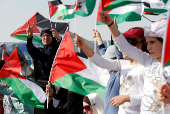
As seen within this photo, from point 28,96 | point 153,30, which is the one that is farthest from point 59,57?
point 153,30

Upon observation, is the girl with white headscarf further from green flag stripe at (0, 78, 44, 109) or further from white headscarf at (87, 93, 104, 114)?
green flag stripe at (0, 78, 44, 109)

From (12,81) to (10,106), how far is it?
74 cm

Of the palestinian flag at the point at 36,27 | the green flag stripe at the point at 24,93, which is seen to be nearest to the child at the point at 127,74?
the green flag stripe at the point at 24,93

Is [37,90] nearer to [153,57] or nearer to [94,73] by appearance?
[94,73]

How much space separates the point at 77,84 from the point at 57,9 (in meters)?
2.04

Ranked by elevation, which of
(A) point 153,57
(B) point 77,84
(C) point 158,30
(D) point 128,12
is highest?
(D) point 128,12

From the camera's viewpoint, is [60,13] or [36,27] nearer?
[60,13]

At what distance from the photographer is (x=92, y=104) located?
12.6ft

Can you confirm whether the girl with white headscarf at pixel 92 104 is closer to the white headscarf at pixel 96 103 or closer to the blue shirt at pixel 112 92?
the white headscarf at pixel 96 103

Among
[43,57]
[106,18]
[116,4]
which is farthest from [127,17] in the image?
[43,57]

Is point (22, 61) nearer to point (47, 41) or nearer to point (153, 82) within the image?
point (47, 41)

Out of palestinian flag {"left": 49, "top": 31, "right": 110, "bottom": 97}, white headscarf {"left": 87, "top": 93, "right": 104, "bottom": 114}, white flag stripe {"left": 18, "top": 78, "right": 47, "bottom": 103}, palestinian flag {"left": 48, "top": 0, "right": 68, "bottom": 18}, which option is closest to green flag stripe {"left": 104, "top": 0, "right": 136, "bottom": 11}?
palestinian flag {"left": 49, "top": 31, "right": 110, "bottom": 97}

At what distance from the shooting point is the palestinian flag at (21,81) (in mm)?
4789

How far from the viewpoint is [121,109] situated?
2.88 metres
